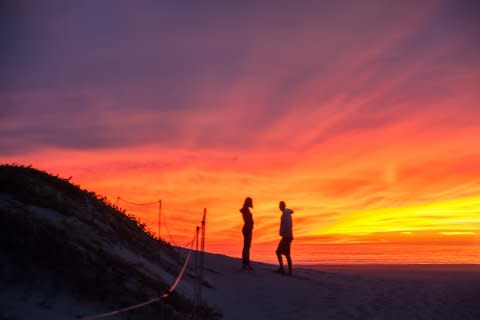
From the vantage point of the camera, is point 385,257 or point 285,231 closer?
point 285,231

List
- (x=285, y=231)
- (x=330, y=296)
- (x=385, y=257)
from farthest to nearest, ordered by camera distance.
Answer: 1. (x=385, y=257)
2. (x=285, y=231)
3. (x=330, y=296)

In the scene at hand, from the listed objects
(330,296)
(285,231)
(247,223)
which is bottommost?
(330,296)

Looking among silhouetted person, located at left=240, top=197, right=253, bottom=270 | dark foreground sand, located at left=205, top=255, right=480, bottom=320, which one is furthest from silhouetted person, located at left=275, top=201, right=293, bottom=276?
silhouetted person, located at left=240, top=197, right=253, bottom=270

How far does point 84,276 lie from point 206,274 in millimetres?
8533

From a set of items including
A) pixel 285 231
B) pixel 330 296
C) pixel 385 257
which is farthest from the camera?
pixel 385 257

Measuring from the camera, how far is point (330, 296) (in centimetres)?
1678

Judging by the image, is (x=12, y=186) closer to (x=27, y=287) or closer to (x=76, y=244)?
(x=76, y=244)

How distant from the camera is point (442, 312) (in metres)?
15.4

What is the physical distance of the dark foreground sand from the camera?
554 inches

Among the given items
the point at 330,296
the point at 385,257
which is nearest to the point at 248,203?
the point at 330,296

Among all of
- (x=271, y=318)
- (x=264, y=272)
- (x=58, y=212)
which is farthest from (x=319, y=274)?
(x=58, y=212)

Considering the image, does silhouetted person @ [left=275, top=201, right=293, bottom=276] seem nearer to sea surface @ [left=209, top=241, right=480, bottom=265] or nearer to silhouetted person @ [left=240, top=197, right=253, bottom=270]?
silhouetted person @ [left=240, top=197, right=253, bottom=270]

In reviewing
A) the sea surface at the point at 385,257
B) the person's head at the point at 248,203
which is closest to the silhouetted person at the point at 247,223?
the person's head at the point at 248,203

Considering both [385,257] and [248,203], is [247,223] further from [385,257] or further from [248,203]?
[385,257]
